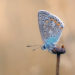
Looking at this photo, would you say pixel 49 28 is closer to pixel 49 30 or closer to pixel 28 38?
pixel 49 30

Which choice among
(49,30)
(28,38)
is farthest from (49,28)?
(28,38)

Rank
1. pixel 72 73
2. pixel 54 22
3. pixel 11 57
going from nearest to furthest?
1. pixel 54 22
2. pixel 72 73
3. pixel 11 57

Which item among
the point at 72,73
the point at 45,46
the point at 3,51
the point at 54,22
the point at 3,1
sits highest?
the point at 3,1

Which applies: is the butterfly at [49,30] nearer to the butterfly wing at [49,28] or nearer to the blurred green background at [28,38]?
the butterfly wing at [49,28]

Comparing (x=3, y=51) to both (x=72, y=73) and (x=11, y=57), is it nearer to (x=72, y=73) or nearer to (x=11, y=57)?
(x=11, y=57)

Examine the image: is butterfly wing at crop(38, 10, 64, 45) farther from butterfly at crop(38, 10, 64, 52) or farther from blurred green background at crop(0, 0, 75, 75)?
blurred green background at crop(0, 0, 75, 75)

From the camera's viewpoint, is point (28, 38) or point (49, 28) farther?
point (28, 38)

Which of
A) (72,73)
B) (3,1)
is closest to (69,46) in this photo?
(72,73)
